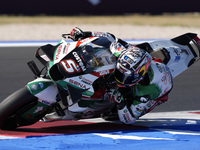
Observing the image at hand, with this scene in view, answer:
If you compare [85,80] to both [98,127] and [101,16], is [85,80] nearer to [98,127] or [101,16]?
[98,127]

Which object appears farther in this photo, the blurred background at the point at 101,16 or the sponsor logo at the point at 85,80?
the blurred background at the point at 101,16

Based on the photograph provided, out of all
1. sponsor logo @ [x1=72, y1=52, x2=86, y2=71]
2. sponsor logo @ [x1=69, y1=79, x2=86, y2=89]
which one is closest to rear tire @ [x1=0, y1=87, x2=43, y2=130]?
sponsor logo @ [x1=69, y1=79, x2=86, y2=89]

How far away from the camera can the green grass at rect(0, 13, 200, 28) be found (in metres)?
17.5

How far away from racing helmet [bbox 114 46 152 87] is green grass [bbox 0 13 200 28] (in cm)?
1324

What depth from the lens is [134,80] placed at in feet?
13.6

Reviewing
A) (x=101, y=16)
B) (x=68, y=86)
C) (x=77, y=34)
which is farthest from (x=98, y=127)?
(x=101, y=16)

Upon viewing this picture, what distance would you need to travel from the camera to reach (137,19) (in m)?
18.1

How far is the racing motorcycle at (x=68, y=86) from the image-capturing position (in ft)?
12.9

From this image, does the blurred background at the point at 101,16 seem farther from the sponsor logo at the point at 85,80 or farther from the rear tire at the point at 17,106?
the sponsor logo at the point at 85,80

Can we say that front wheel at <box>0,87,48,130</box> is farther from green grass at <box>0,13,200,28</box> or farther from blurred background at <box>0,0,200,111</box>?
green grass at <box>0,13,200,28</box>

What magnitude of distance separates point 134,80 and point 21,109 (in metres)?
1.11

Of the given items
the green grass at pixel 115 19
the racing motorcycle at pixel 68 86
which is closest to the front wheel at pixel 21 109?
the racing motorcycle at pixel 68 86

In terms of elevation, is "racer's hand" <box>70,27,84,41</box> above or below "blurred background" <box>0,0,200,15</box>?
above

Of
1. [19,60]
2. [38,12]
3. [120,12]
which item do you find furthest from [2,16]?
[19,60]
